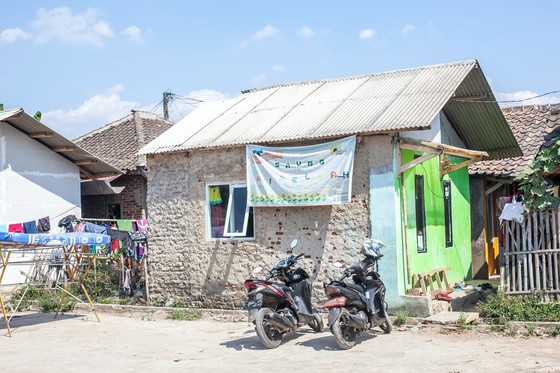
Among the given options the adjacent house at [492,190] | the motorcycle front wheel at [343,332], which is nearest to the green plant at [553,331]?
the motorcycle front wheel at [343,332]

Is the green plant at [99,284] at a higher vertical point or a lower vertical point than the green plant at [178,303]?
higher

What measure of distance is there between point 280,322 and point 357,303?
1.11 metres

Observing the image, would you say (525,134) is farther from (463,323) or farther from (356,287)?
(356,287)

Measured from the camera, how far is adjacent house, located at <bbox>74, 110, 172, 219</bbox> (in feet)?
67.8

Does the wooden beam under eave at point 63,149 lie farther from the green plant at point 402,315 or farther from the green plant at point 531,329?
the green plant at point 531,329

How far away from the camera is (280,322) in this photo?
10047 millimetres

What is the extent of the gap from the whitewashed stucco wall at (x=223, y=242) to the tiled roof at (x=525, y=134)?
6.00 m

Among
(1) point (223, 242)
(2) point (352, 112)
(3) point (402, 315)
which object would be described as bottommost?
(3) point (402, 315)

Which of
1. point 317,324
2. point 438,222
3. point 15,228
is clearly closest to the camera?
point 317,324

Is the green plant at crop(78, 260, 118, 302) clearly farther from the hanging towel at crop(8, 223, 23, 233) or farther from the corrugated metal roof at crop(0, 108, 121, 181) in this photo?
the corrugated metal roof at crop(0, 108, 121, 181)

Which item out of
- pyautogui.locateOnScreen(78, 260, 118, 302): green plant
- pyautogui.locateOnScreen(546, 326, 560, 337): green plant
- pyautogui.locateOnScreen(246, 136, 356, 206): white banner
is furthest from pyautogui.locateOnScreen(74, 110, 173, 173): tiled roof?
pyautogui.locateOnScreen(546, 326, 560, 337): green plant

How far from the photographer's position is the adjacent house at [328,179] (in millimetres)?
12227

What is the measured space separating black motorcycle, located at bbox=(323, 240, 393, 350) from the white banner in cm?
182

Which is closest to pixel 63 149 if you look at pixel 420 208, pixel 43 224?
pixel 43 224
